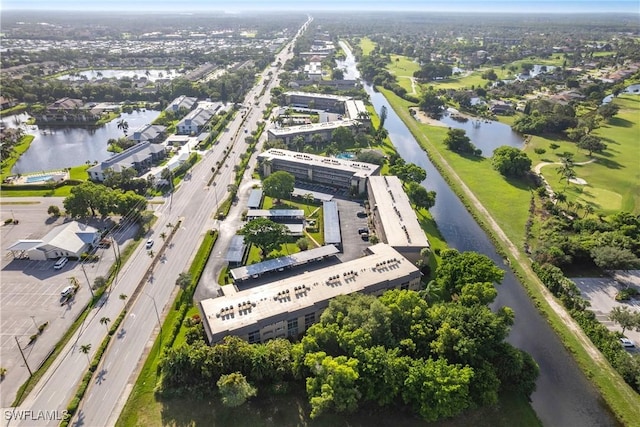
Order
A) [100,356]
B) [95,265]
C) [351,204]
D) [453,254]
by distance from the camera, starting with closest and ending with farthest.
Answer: [100,356], [453,254], [95,265], [351,204]

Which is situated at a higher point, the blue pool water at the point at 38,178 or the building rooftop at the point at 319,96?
the building rooftop at the point at 319,96

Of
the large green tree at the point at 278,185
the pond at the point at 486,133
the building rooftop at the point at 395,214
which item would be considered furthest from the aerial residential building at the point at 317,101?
the large green tree at the point at 278,185

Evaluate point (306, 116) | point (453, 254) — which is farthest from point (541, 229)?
point (306, 116)

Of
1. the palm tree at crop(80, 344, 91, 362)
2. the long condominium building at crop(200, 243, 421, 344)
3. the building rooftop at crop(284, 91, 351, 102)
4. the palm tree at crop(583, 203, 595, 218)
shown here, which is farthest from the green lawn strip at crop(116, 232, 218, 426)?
the building rooftop at crop(284, 91, 351, 102)

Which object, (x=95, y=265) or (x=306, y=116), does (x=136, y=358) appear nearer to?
(x=95, y=265)

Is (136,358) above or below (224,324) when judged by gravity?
below

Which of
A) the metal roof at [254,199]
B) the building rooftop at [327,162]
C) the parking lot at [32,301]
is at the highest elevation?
the building rooftop at [327,162]

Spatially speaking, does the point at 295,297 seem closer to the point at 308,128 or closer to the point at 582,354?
the point at 582,354

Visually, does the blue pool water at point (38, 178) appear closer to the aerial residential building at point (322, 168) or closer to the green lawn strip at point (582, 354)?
the aerial residential building at point (322, 168)
